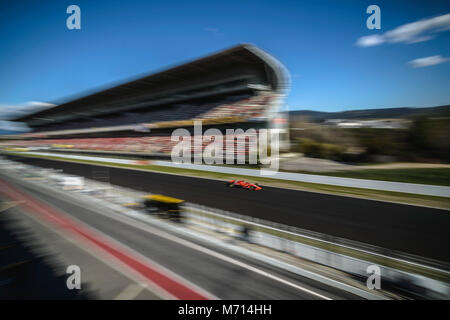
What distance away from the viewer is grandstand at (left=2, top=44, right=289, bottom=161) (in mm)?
18656

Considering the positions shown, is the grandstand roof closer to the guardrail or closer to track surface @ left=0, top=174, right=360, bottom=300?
the guardrail

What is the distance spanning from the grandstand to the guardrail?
10104mm

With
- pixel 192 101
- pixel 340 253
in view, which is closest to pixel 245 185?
pixel 340 253

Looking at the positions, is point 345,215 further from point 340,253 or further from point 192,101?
point 192,101

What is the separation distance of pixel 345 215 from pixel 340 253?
10.2 feet

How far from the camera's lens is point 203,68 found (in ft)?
73.1

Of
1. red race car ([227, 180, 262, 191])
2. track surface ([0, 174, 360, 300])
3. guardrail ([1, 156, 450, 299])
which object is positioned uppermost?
red race car ([227, 180, 262, 191])

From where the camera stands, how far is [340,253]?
4.23 meters

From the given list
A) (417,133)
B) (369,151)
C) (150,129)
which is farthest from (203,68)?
(417,133)

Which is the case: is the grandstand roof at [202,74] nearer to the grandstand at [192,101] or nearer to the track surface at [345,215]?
the grandstand at [192,101]

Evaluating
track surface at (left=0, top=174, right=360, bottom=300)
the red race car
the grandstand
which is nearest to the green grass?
the red race car

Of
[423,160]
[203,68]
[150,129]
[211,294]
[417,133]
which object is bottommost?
[211,294]

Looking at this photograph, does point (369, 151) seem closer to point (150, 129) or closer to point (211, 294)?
point (211, 294)
